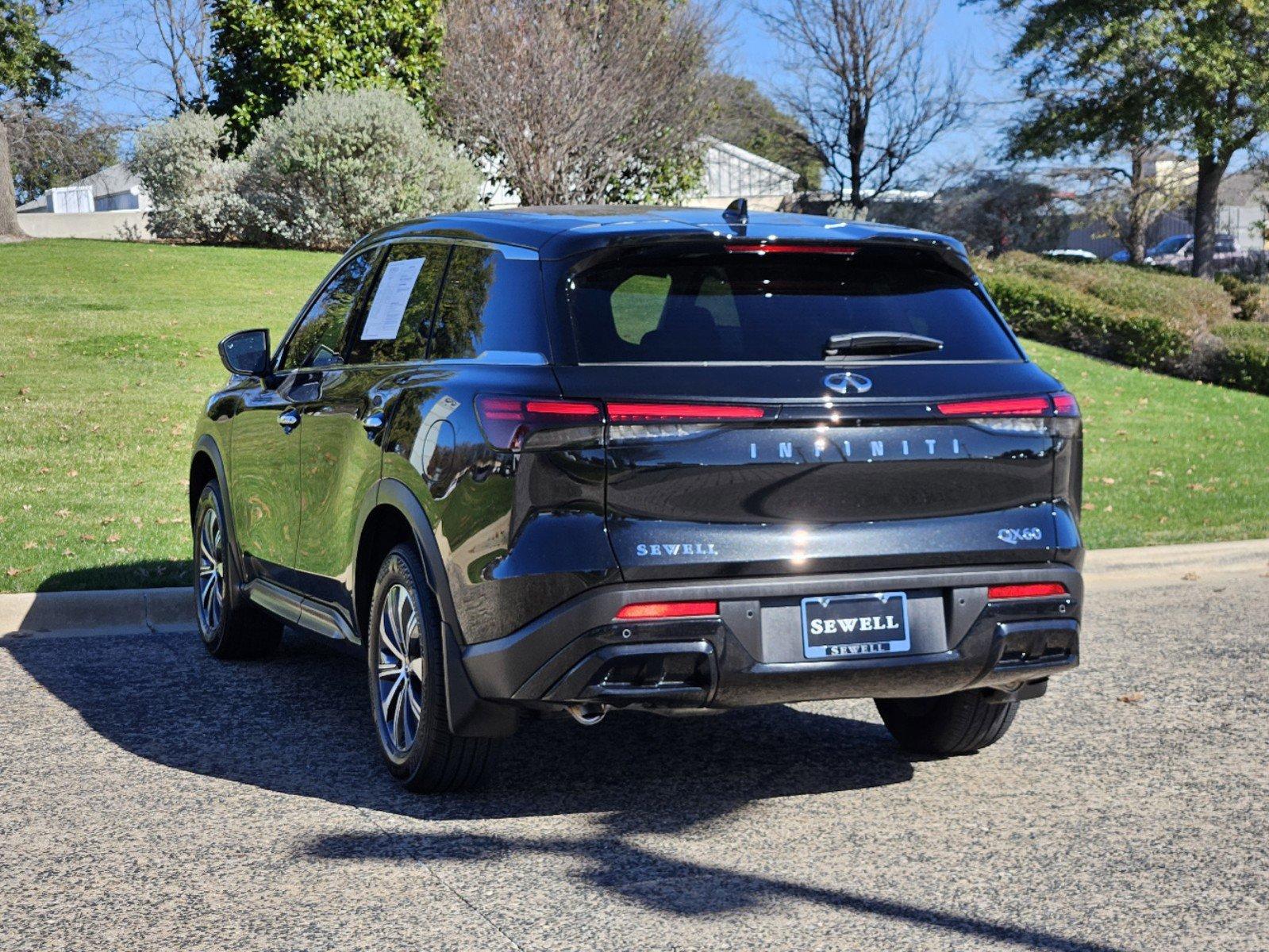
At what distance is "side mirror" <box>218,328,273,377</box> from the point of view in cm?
657

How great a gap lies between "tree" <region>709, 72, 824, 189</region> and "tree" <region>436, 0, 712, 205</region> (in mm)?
7082

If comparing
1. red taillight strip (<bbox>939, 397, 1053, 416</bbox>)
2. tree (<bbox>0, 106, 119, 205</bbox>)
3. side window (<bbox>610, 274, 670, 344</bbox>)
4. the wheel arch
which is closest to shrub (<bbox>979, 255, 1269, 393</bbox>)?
red taillight strip (<bbox>939, 397, 1053, 416</bbox>)

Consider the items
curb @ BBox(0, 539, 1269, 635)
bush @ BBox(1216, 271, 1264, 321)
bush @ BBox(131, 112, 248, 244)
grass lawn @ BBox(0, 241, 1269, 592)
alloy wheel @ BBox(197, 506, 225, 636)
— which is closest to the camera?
alloy wheel @ BBox(197, 506, 225, 636)

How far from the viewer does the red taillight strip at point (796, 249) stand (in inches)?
184

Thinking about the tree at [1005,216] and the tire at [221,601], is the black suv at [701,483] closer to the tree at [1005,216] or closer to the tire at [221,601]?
the tire at [221,601]

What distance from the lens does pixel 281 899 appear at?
408 centimetres

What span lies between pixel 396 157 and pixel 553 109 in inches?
145

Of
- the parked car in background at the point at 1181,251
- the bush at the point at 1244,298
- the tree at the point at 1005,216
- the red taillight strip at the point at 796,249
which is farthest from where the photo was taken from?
the parked car in background at the point at 1181,251

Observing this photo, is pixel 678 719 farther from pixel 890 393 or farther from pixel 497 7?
pixel 497 7

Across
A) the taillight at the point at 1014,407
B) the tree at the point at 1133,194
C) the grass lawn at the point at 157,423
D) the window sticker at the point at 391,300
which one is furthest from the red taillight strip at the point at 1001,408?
the tree at the point at 1133,194

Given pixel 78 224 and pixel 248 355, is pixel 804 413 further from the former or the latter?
pixel 78 224

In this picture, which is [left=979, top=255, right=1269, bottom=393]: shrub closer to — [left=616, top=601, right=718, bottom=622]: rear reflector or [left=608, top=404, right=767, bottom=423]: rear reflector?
[left=608, top=404, right=767, bottom=423]: rear reflector

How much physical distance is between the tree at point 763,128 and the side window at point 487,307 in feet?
109

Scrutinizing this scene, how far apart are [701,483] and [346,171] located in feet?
69.6
